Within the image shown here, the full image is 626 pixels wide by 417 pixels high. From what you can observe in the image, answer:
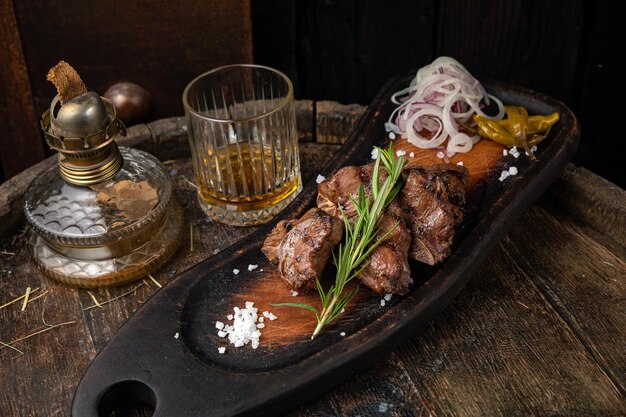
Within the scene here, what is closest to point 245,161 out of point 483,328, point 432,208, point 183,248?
point 183,248

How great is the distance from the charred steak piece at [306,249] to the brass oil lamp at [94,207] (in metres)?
0.56

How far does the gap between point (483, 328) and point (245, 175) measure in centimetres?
108

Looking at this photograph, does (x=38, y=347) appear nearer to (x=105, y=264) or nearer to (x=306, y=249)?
(x=105, y=264)

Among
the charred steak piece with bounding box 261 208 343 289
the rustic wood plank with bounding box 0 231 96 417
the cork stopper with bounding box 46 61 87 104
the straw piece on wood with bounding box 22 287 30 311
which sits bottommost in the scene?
the rustic wood plank with bounding box 0 231 96 417

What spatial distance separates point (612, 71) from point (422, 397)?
8.09ft

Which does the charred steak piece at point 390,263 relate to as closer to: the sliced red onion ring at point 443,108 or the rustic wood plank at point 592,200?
the sliced red onion ring at point 443,108

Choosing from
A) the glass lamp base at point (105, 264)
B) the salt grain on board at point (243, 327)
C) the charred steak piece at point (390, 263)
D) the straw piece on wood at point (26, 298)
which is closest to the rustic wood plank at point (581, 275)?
the charred steak piece at point (390, 263)

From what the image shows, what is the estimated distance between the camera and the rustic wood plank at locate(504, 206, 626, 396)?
2.59m

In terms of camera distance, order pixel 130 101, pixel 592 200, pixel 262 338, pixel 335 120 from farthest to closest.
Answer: pixel 130 101 → pixel 335 120 → pixel 592 200 → pixel 262 338

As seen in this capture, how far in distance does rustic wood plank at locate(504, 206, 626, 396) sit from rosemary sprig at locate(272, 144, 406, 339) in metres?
0.65

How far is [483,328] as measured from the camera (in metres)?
2.65

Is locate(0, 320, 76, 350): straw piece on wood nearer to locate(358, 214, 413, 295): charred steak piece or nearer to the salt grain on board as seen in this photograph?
the salt grain on board

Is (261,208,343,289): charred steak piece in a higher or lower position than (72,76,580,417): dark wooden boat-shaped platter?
higher

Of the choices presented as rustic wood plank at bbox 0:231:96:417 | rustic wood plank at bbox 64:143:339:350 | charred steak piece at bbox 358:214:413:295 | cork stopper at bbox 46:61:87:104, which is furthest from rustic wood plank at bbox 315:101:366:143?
rustic wood plank at bbox 0:231:96:417
